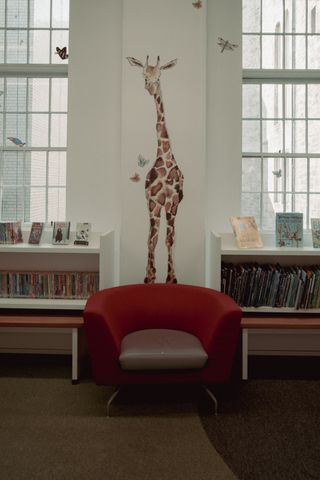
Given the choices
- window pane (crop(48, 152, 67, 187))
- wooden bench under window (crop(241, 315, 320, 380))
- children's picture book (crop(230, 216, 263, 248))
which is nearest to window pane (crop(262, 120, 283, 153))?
children's picture book (crop(230, 216, 263, 248))

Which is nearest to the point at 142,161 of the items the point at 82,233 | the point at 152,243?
the point at 152,243

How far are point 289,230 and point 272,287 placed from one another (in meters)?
0.58

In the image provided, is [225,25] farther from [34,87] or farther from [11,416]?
[11,416]

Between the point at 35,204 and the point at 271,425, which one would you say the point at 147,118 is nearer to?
the point at 35,204

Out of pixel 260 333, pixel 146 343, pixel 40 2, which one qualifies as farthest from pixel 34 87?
pixel 260 333

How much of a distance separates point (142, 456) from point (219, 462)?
17.1 inches

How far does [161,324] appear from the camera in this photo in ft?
11.0

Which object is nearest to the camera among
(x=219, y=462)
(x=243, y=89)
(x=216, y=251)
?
(x=219, y=462)

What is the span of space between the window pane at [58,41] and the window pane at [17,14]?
0.34m

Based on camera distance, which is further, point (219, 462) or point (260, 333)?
point (260, 333)

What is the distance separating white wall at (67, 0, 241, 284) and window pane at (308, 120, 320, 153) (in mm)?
815

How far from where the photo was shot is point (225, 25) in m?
3.99

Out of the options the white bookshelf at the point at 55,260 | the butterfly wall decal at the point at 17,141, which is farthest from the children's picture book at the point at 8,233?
the butterfly wall decal at the point at 17,141

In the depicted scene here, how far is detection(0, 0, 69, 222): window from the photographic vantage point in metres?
4.21
